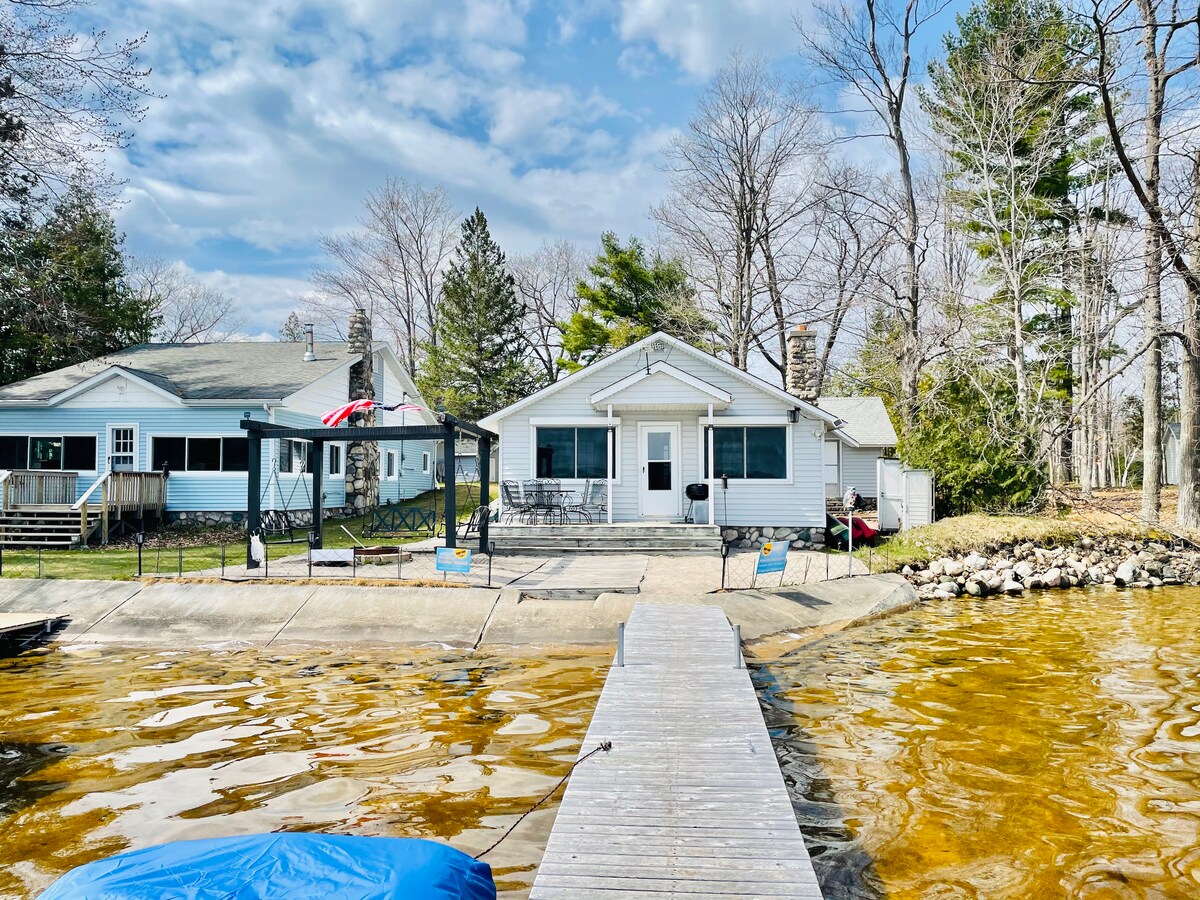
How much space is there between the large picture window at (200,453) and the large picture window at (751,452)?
1173 cm

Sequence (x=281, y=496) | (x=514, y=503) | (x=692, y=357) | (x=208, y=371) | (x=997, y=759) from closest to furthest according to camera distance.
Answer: (x=997, y=759)
(x=514, y=503)
(x=692, y=357)
(x=281, y=496)
(x=208, y=371)

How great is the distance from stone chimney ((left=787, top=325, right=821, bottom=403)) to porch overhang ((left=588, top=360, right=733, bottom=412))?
10.5ft

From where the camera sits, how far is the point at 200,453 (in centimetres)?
2020

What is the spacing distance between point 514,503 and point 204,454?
8630 mm

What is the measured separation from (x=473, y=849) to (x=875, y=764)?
3212 mm

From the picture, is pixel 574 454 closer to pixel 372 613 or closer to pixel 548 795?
pixel 372 613

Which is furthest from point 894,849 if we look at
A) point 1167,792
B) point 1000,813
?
point 1167,792

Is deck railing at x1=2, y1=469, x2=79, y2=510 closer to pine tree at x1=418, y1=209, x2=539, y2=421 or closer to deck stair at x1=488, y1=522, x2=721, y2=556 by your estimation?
deck stair at x1=488, y1=522, x2=721, y2=556

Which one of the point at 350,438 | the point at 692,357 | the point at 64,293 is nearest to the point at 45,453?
the point at 64,293

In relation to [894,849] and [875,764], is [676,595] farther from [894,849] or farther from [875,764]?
[894,849]

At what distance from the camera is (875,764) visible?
20.4 feet

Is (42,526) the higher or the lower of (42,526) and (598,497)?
the lower

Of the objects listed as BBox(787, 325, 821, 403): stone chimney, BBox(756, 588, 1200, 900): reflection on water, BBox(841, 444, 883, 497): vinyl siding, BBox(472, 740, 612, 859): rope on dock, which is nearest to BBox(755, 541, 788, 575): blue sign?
BBox(756, 588, 1200, 900): reflection on water

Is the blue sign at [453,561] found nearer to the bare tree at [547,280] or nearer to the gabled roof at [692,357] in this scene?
the gabled roof at [692,357]
